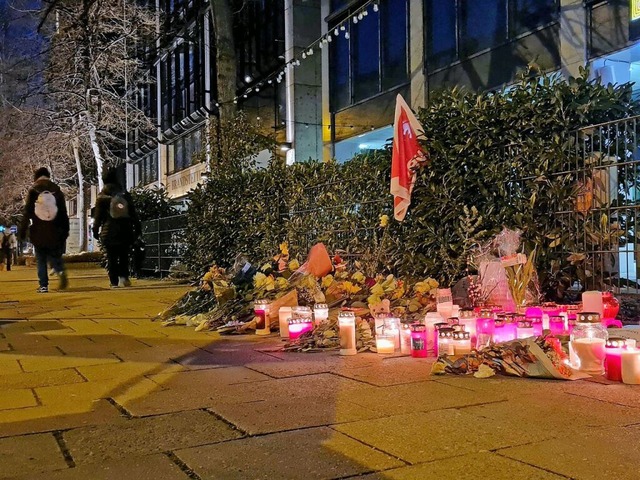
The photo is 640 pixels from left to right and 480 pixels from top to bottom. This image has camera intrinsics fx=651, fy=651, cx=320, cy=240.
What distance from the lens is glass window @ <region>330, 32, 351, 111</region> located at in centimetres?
1758

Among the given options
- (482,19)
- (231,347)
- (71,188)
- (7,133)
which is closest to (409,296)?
(231,347)

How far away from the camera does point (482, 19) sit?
505 inches

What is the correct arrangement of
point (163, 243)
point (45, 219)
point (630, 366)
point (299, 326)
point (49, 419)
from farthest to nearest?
point (163, 243) → point (45, 219) → point (299, 326) → point (630, 366) → point (49, 419)

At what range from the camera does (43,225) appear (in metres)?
10.2

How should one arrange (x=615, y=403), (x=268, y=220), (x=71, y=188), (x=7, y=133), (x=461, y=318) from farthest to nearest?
(x=71, y=188)
(x=7, y=133)
(x=268, y=220)
(x=461, y=318)
(x=615, y=403)

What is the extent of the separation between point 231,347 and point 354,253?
285 centimetres

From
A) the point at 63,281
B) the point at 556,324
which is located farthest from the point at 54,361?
the point at 63,281

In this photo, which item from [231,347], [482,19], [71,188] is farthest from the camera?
[71,188]

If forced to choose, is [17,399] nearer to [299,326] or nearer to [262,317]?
[299,326]

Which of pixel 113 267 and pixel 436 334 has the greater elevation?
pixel 113 267

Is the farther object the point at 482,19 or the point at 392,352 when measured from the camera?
the point at 482,19

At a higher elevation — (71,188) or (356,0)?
(356,0)

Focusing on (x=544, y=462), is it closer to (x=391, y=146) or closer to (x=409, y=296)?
(x=409, y=296)

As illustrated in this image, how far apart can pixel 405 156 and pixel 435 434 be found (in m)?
4.23
